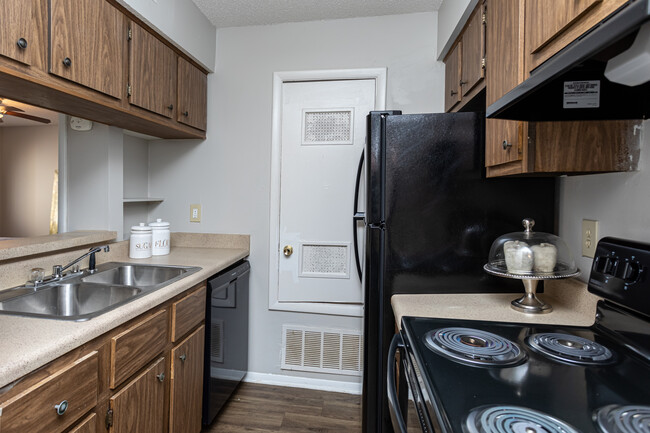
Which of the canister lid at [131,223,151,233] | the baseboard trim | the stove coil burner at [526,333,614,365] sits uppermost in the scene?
the canister lid at [131,223,151,233]

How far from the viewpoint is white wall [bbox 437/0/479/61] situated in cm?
166

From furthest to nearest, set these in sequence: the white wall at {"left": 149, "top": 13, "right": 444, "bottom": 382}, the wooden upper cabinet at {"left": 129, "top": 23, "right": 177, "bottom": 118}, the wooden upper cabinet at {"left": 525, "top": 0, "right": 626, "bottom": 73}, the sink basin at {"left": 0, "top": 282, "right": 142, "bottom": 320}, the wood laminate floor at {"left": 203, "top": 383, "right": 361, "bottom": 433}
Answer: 1. the white wall at {"left": 149, "top": 13, "right": 444, "bottom": 382}
2. the wood laminate floor at {"left": 203, "top": 383, "right": 361, "bottom": 433}
3. the wooden upper cabinet at {"left": 129, "top": 23, "right": 177, "bottom": 118}
4. the sink basin at {"left": 0, "top": 282, "right": 142, "bottom": 320}
5. the wooden upper cabinet at {"left": 525, "top": 0, "right": 626, "bottom": 73}

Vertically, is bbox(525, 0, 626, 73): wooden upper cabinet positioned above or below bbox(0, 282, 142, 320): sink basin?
above

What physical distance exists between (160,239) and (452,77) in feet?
6.47

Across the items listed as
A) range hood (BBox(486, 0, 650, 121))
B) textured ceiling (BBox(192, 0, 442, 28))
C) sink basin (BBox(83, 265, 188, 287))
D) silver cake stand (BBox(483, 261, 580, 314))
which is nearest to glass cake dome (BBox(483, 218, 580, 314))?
silver cake stand (BBox(483, 261, 580, 314))

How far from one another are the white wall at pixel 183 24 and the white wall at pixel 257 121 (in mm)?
131

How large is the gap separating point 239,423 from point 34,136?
516 cm

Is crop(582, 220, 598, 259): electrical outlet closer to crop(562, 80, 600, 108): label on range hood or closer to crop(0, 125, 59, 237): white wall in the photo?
crop(562, 80, 600, 108): label on range hood

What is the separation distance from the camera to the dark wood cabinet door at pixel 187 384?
1486 millimetres

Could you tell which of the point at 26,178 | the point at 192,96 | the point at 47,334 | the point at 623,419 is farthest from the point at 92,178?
the point at 26,178

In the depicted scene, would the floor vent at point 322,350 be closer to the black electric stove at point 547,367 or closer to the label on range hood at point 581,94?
the black electric stove at point 547,367

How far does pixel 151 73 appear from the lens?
5.84ft

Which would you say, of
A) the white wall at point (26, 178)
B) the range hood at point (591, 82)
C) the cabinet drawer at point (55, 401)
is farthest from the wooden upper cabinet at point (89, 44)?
the white wall at point (26, 178)

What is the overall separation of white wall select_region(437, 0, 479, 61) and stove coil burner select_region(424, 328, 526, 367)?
4.69ft
